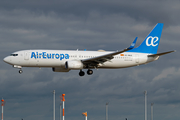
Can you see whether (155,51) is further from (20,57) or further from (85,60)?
(20,57)

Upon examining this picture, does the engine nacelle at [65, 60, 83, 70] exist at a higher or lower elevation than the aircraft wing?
lower

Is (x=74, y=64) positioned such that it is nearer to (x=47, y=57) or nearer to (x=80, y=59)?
(x=80, y=59)

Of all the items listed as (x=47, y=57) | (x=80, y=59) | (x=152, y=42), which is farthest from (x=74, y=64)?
(x=152, y=42)

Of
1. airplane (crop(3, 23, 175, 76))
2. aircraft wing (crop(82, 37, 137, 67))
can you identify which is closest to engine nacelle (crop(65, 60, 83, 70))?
airplane (crop(3, 23, 175, 76))

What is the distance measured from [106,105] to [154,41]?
21278mm

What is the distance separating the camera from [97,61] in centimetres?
8094

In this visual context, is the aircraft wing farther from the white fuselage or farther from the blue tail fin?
the blue tail fin

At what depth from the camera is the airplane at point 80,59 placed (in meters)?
78.1

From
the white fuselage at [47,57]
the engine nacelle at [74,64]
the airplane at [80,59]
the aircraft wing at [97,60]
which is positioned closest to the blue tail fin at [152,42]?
the airplane at [80,59]

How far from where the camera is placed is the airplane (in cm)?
7812

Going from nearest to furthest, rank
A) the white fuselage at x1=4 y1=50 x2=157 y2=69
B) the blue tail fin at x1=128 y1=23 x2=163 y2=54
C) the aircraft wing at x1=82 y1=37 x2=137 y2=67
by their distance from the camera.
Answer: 1. the white fuselage at x1=4 y1=50 x2=157 y2=69
2. the aircraft wing at x1=82 y1=37 x2=137 y2=67
3. the blue tail fin at x1=128 y1=23 x2=163 y2=54

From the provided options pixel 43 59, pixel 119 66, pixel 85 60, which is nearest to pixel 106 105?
pixel 119 66

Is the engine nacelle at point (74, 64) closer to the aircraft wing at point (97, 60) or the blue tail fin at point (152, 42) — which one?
the aircraft wing at point (97, 60)

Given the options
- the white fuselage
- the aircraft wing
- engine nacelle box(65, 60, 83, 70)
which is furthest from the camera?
engine nacelle box(65, 60, 83, 70)
